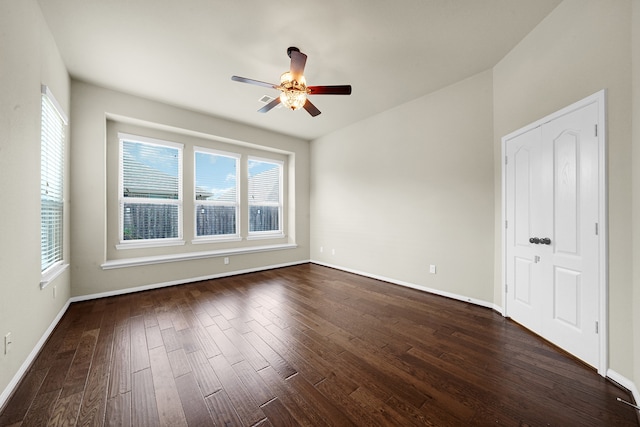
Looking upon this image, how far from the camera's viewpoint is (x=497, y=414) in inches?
56.8

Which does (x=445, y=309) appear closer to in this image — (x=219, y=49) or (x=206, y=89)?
(x=219, y=49)

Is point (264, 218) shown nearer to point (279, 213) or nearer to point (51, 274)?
point (279, 213)

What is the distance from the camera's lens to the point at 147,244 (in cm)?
400

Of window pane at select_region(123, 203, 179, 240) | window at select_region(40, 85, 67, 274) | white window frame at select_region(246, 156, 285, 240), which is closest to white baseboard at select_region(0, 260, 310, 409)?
window at select_region(40, 85, 67, 274)

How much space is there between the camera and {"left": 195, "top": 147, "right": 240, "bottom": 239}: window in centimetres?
461

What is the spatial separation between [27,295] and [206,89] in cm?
306

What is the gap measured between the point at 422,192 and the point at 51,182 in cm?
477

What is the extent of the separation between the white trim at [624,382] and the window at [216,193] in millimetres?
5293

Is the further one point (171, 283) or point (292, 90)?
point (171, 283)

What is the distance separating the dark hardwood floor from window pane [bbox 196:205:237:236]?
72.8 inches

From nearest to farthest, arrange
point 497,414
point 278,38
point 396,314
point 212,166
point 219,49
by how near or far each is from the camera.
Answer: point 497,414 → point 278,38 → point 219,49 → point 396,314 → point 212,166

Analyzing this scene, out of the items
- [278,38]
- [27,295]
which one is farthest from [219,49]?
[27,295]

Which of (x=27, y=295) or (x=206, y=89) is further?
(x=206, y=89)

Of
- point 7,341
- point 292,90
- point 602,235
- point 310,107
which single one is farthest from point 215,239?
point 602,235
